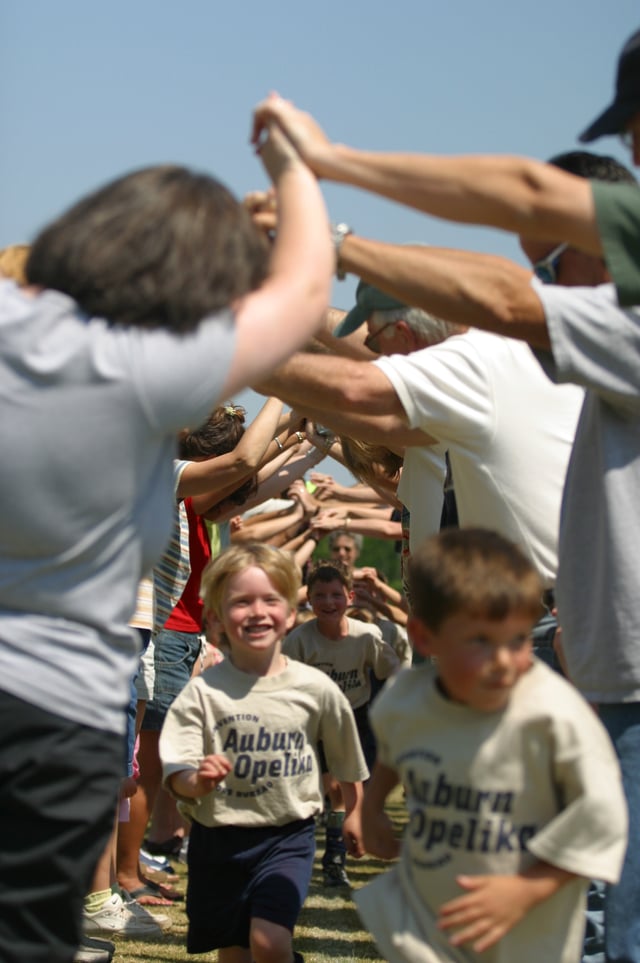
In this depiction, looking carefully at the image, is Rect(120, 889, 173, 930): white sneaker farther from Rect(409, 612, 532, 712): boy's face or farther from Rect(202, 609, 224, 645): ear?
Rect(409, 612, 532, 712): boy's face

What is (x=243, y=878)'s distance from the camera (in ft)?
14.5

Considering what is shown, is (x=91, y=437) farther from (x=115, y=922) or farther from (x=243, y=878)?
(x=115, y=922)

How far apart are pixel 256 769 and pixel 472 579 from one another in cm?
187

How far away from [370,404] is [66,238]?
4.13 feet

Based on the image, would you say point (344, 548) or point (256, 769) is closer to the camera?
point (256, 769)

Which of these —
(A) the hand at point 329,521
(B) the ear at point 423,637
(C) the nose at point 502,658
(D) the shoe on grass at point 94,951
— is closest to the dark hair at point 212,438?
(D) the shoe on grass at point 94,951

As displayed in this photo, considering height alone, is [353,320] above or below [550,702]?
above

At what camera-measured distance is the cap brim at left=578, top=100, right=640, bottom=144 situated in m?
3.07

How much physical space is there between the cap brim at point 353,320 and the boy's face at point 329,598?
4.30 metres

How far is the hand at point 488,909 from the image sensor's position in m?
2.66

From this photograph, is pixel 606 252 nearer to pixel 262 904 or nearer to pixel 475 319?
pixel 475 319

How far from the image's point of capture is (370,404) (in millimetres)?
3475

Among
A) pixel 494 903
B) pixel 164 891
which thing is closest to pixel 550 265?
pixel 494 903

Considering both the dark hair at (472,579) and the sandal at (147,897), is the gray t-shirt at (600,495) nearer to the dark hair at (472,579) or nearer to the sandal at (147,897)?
the dark hair at (472,579)
